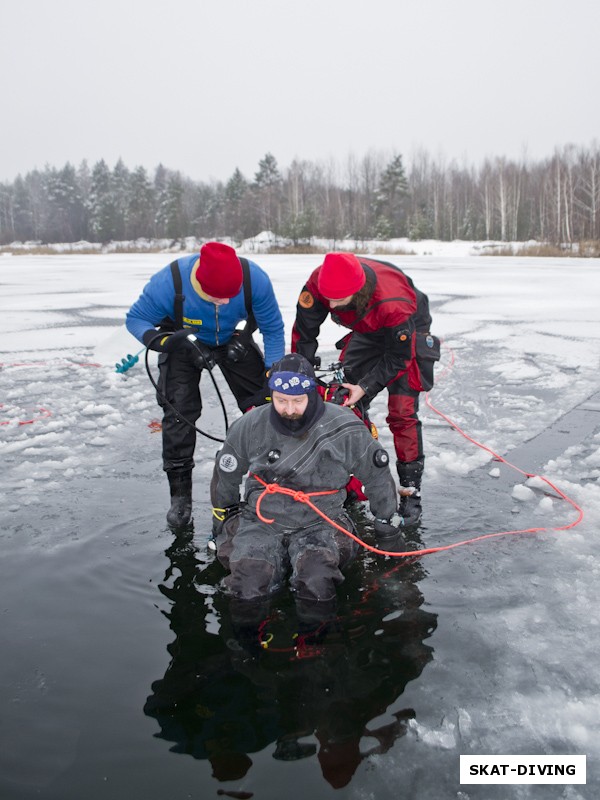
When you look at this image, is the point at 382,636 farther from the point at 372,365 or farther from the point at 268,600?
the point at 372,365

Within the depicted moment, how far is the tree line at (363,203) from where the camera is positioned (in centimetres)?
4816

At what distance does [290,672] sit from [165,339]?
6.12 ft

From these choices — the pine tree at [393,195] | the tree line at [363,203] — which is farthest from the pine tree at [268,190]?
the pine tree at [393,195]

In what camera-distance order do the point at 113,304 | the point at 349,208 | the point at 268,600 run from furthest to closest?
the point at 349,208, the point at 113,304, the point at 268,600

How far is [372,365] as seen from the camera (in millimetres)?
4191

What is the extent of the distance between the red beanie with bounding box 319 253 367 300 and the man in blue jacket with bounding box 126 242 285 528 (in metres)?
0.45

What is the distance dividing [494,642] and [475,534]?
1.05 meters

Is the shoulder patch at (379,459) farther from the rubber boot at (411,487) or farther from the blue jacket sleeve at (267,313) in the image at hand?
the blue jacket sleeve at (267,313)

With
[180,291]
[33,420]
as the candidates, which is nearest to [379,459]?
[180,291]

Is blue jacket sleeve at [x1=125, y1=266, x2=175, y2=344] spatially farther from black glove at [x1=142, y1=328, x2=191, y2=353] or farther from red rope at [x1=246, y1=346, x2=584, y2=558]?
red rope at [x1=246, y1=346, x2=584, y2=558]

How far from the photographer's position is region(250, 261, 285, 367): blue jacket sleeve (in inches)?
149

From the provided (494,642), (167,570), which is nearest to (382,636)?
(494,642)


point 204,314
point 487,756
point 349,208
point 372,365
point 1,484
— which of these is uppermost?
point 349,208

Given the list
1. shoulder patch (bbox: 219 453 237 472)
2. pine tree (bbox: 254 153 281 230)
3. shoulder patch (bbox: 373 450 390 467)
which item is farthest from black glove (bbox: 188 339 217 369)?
pine tree (bbox: 254 153 281 230)
